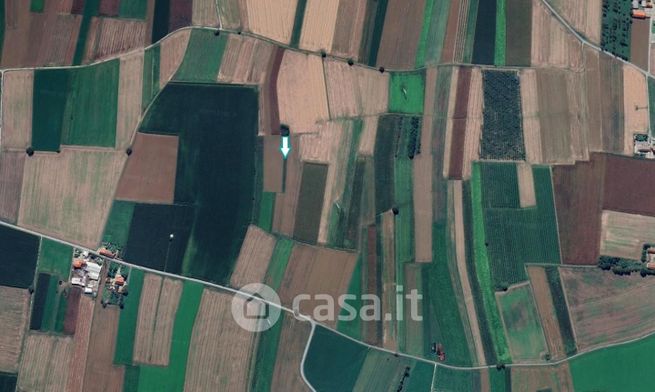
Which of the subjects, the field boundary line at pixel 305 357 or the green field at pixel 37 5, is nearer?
the field boundary line at pixel 305 357

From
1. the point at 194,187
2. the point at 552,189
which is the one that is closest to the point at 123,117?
the point at 194,187

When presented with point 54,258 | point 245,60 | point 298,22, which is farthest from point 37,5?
point 298,22

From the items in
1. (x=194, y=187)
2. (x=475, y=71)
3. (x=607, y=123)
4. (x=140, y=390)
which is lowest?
(x=140, y=390)

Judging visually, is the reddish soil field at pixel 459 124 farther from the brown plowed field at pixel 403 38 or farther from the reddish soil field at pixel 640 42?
the reddish soil field at pixel 640 42

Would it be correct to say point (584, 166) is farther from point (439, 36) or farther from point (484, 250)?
point (439, 36)

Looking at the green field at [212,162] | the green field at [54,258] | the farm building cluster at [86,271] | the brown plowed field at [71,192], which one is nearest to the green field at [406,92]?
the green field at [212,162]

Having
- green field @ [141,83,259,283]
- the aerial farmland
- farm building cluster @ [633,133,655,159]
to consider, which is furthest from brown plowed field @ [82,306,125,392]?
farm building cluster @ [633,133,655,159]
